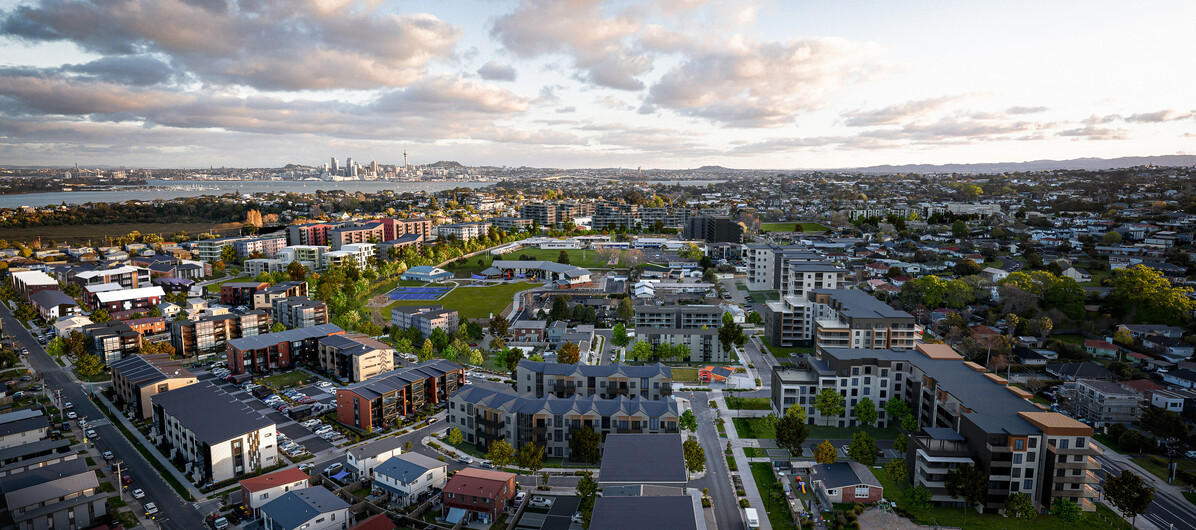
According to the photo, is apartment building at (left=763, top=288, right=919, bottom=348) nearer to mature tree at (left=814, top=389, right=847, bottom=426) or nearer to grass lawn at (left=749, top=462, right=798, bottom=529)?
mature tree at (left=814, top=389, right=847, bottom=426)

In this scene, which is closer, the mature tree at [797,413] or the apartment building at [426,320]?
the mature tree at [797,413]

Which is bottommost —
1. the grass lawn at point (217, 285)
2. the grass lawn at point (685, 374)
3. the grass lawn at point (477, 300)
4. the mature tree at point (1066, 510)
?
the grass lawn at point (685, 374)

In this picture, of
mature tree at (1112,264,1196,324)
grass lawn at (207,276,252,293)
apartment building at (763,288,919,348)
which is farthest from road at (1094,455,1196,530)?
grass lawn at (207,276,252,293)

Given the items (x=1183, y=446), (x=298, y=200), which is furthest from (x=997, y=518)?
(x=298, y=200)

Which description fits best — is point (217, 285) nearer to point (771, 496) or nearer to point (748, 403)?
point (748, 403)

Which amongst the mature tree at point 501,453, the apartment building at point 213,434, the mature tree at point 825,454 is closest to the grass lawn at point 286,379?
the apartment building at point 213,434

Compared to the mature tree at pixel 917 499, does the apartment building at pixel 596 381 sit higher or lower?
higher

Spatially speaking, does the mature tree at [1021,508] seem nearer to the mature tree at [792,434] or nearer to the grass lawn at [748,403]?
the mature tree at [792,434]
